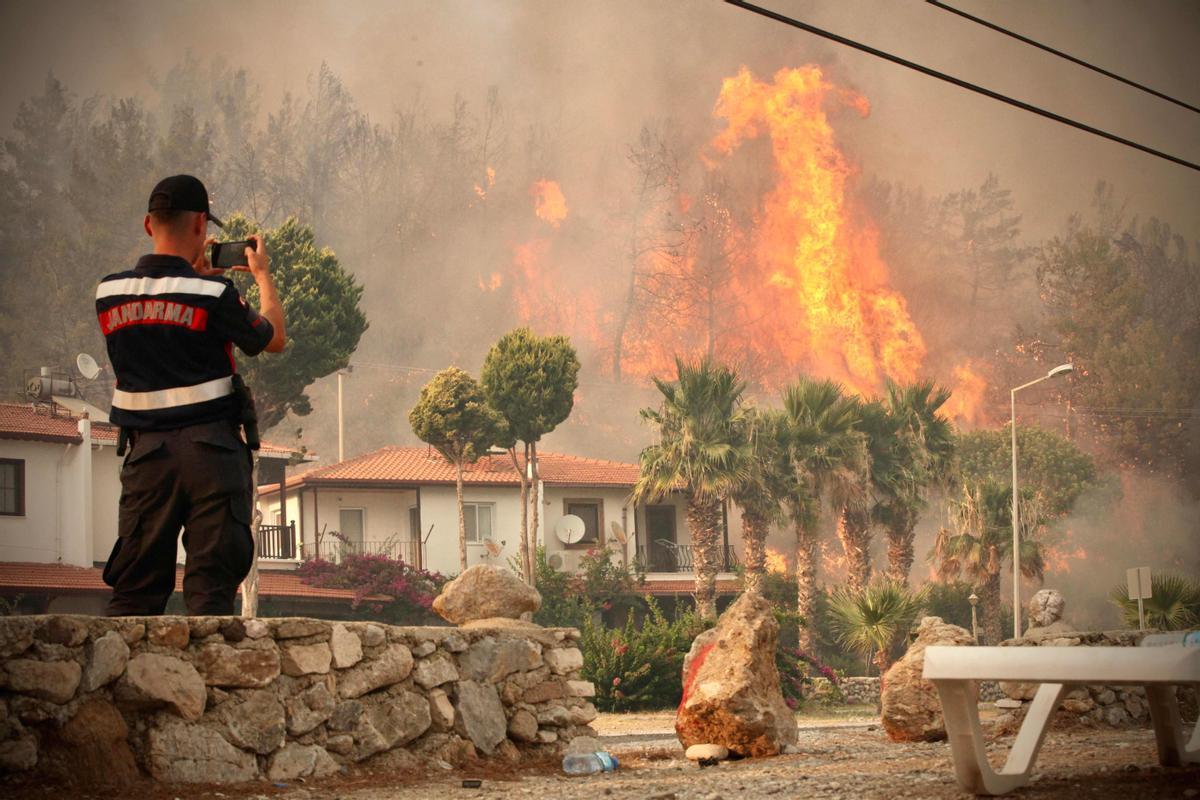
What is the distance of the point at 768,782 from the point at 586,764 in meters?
1.82

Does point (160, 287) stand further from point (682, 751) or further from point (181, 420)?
point (682, 751)

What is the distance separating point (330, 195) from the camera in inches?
4609

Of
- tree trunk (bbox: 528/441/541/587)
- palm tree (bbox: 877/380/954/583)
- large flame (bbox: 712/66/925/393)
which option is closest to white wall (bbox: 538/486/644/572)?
tree trunk (bbox: 528/441/541/587)

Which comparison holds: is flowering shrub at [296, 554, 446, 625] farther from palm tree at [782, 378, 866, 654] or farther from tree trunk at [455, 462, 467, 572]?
palm tree at [782, 378, 866, 654]

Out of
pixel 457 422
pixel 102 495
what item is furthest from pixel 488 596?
pixel 457 422

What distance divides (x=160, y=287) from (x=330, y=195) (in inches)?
4462

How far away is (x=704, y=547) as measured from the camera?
47375 millimetres

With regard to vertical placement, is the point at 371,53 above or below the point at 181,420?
above

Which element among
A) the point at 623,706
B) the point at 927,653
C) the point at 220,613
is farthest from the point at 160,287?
the point at 623,706

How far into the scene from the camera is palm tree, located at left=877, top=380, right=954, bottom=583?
172ft

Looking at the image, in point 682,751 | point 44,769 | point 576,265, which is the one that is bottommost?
point 682,751

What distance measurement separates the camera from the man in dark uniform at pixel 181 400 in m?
6.75

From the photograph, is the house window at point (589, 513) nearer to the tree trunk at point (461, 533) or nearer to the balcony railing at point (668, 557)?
the balcony railing at point (668, 557)

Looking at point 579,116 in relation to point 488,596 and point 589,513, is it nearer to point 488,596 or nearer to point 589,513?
point 589,513
